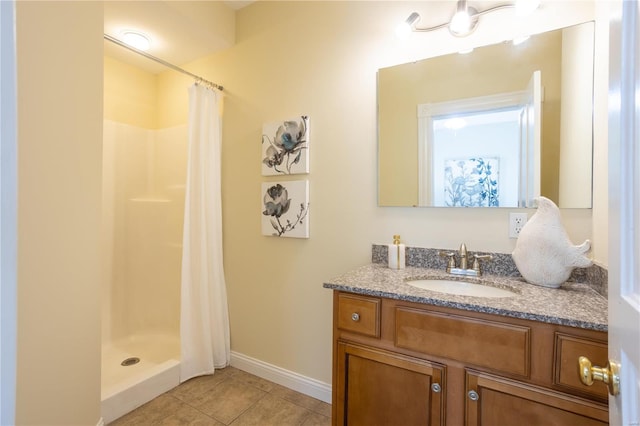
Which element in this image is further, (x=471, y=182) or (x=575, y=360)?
(x=471, y=182)

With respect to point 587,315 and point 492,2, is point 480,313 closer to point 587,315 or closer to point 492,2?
point 587,315

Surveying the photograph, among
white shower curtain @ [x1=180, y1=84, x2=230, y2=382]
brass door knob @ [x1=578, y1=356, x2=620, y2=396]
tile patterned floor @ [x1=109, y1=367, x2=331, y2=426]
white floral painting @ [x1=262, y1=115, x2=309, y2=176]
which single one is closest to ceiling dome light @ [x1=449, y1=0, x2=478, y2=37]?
white floral painting @ [x1=262, y1=115, x2=309, y2=176]

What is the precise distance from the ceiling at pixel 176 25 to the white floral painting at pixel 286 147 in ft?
2.63

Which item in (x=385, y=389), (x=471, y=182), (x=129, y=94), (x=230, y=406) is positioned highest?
(x=129, y=94)

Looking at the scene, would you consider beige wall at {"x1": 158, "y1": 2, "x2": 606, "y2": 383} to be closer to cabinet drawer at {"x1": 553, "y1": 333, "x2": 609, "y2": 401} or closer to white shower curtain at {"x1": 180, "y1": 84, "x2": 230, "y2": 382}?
white shower curtain at {"x1": 180, "y1": 84, "x2": 230, "y2": 382}

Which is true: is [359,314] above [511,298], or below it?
below

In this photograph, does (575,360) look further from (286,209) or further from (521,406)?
(286,209)

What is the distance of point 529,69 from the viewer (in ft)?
4.35

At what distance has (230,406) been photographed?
1.73 m

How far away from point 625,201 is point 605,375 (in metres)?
0.34

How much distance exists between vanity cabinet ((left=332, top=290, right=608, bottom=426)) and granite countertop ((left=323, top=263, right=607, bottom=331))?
3 cm

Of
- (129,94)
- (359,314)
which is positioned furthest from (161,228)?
(359,314)

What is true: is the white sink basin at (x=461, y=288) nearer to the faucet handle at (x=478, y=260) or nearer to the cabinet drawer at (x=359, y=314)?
the faucet handle at (x=478, y=260)

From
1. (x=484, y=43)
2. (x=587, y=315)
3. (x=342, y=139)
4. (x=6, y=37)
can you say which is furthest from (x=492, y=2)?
(x=6, y=37)
